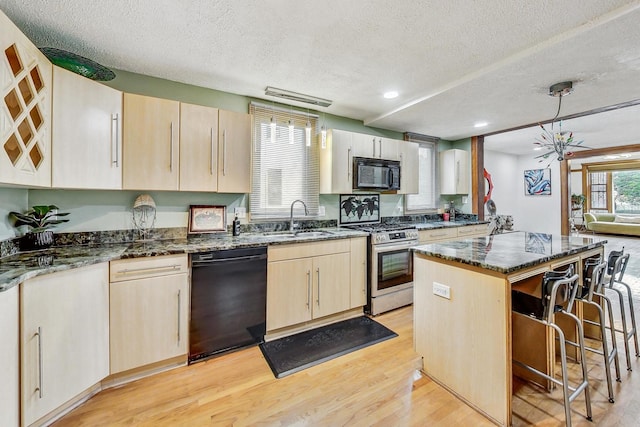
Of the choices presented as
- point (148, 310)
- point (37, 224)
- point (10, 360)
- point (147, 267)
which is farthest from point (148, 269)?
point (37, 224)

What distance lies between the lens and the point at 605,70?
2.25 m

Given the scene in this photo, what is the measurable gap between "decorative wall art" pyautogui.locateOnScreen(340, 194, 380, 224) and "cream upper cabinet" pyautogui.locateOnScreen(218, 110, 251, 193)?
148 cm

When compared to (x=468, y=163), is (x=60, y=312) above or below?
below

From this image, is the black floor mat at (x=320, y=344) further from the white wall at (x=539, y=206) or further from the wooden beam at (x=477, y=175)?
the white wall at (x=539, y=206)

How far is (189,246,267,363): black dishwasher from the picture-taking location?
216 centimetres

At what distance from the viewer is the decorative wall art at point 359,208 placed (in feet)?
12.1

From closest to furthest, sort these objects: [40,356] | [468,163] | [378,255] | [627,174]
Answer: [40,356] → [378,255] → [468,163] → [627,174]

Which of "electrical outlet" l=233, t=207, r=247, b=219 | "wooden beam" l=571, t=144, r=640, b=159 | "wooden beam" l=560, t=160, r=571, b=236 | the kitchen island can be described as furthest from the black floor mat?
"wooden beam" l=571, t=144, r=640, b=159

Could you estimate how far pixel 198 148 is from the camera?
94.7 inches

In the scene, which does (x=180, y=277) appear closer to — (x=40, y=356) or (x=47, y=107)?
(x=40, y=356)

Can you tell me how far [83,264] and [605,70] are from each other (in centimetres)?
419

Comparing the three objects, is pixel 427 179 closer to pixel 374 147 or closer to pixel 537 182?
pixel 374 147

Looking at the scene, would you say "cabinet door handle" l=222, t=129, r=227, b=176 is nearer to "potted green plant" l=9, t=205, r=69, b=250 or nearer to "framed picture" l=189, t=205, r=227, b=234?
"framed picture" l=189, t=205, r=227, b=234

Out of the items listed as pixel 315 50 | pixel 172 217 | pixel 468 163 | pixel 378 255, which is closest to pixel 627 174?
pixel 468 163
